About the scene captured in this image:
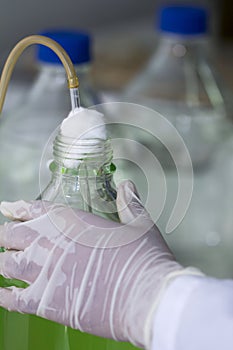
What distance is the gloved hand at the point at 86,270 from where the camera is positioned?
653 millimetres

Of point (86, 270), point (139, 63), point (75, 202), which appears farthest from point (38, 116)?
point (139, 63)

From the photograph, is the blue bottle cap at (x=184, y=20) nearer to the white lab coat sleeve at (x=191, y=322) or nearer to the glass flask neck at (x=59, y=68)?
the glass flask neck at (x=59, y=68)

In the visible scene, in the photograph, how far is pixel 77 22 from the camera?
7.32ft

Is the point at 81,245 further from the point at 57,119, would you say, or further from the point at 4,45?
the point at 4,45

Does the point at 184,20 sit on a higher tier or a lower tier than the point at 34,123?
higher

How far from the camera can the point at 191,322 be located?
0.64 meters

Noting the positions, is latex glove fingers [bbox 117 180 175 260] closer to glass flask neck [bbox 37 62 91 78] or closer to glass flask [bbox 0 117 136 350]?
glass flask [bbox 0 117 136 350]

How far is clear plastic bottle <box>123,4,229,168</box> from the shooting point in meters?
1.40

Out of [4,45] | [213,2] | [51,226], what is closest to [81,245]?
[51,226]

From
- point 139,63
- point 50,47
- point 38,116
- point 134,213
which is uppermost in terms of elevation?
point 50,47

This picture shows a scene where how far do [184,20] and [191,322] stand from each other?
0.90 meters

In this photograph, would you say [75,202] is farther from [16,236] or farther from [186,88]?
[186,88]

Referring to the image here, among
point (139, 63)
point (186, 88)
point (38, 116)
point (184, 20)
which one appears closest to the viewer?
point (38, 116)

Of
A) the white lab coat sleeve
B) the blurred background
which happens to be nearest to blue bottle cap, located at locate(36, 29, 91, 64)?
the blurred background
